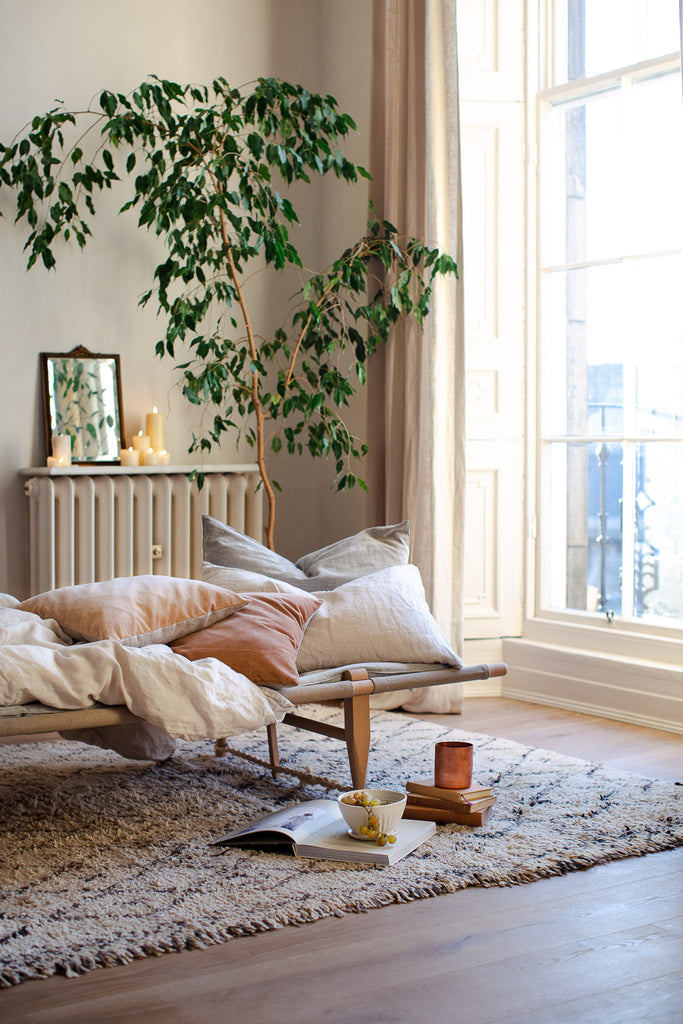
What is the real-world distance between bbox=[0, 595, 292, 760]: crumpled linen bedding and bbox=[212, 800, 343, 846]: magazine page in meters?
0.23

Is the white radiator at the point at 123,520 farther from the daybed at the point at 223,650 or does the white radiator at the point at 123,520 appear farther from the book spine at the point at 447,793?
the book spine at the point at 447,793

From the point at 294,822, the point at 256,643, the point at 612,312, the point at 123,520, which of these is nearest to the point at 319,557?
the point at 256,643

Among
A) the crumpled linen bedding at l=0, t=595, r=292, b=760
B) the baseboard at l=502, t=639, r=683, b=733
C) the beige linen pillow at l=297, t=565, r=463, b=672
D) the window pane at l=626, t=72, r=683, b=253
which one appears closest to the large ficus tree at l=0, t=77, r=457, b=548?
the window pane at l=626, t=72, r=683, b=253

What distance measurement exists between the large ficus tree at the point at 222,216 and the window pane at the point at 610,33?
0.95 meters

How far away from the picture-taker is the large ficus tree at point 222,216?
4.04 meters

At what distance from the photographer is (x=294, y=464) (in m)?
5.05

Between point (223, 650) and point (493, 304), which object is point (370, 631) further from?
point (493, 304)

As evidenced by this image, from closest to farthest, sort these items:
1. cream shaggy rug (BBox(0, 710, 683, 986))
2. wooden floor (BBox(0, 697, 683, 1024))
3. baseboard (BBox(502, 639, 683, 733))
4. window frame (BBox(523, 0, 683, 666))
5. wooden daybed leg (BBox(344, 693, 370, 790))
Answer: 1. wooden floor (BBox(0, 697, 683, 1024))
2. cream shaggy rug (BBox(0, 710, 683, 986))
3. wooden daybed leg (BBox(344, 693, 370, 790))
4. baseboard (BBox(502, 639, 683, 733))
5. window frame (BBox(523, 0, 683, 666))

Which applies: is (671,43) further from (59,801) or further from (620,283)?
(59,801)

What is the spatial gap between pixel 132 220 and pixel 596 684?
2.63m

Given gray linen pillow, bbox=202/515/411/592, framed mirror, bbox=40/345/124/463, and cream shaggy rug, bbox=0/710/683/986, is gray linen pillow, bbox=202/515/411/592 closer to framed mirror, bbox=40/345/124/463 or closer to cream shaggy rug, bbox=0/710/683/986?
cream shaggy rug, bbox=0/710/683/986

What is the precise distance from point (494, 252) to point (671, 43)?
0.97 metres

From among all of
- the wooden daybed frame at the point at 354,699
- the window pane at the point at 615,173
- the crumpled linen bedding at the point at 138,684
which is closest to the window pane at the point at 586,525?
the window pane at the point at 615,173

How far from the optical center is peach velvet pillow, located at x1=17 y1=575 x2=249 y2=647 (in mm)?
2539
